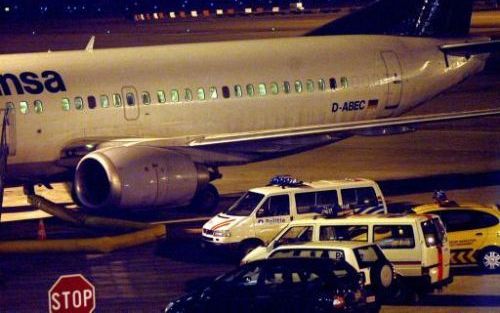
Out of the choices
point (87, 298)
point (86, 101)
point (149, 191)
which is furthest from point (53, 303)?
point (86, 101)

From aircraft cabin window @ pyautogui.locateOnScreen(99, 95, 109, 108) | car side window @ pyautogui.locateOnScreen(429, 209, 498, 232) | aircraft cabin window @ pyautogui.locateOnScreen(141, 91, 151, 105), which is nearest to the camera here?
car side window @ pyautogui.locateOnScreen(429, 209, 498, 232)

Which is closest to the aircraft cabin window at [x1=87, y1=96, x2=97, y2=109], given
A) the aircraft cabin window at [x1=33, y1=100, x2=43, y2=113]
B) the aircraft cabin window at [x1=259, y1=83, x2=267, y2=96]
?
the aircraft cabin window at [x1=33, y1=100, x2=43, y2=113]

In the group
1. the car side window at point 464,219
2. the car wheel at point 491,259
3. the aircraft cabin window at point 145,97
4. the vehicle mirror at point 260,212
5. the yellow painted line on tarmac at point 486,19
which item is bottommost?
the yellow painted line on tarmac at point 486,19

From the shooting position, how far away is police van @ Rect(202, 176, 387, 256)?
3152 centimetres

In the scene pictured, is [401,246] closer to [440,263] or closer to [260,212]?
[440,263]

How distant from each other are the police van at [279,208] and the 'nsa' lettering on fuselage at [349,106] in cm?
961

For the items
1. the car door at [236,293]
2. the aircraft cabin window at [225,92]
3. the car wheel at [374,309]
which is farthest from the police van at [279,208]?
the aircraft cabin window at [225,92]

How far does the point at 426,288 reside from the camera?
27.2m

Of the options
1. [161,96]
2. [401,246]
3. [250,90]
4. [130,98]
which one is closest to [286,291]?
[401,246]

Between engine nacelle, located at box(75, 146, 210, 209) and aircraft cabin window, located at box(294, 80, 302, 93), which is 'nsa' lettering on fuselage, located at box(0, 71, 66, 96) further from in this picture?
aircraft cabin window, located at box(294, 80, 302, 93)

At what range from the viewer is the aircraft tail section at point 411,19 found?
153ft

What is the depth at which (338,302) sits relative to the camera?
23.6 m

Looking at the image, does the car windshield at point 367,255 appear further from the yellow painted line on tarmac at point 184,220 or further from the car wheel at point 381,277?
the yellow painted line on tarmac at point 184,220

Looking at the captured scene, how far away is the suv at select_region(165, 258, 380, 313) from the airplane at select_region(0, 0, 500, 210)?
35.5 ft
